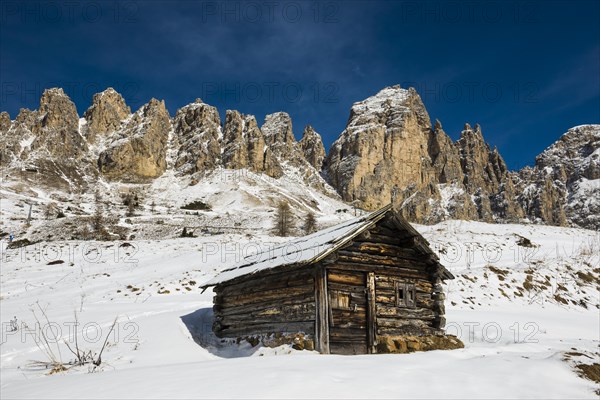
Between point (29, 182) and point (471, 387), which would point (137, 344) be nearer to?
point (471, 387)

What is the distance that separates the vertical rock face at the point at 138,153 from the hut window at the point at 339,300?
142 metres

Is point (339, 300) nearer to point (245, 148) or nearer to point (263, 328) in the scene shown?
point (263, 328)

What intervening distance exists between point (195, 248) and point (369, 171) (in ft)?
541

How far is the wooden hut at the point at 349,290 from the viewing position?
41.4ft

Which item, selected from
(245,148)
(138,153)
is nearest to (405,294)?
(245,148)

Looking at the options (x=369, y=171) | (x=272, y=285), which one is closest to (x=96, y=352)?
(x=272, y=285)

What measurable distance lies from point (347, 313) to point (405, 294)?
2.52 m

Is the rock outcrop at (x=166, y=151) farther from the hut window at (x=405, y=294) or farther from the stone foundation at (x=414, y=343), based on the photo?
the stone foundation at (x=414, y=343)

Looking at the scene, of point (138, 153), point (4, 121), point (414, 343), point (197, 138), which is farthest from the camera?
point (197, 138)

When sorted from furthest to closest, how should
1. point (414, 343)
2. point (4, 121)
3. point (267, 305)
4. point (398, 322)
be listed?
1. point (4, 121)
2. point (267, 305)
3. point (398, 322)
4. point (414, 343)

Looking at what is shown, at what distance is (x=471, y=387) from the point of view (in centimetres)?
631

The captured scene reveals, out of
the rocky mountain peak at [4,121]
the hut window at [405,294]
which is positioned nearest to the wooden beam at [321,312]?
the hut window at [405,294]

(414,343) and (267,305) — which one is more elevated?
(267,305)

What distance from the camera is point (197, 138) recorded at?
541ft
